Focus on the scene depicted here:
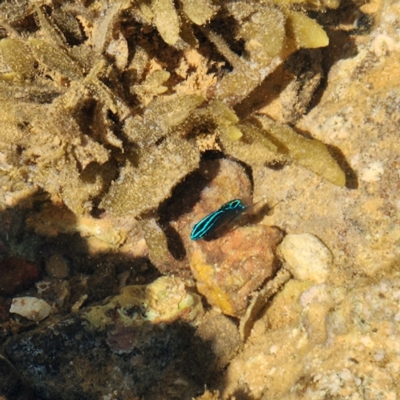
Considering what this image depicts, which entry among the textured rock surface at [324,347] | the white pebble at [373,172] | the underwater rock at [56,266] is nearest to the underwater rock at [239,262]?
the textured rock surface at [324,347]

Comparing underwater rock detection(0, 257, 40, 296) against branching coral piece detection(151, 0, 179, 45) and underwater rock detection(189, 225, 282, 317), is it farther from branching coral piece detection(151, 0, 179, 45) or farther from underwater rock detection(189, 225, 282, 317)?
branching coral piece detection(151, 0, 179, 45)

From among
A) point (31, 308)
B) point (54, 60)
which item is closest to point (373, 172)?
point (54, 60)

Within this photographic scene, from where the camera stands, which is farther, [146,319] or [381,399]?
[146,319]

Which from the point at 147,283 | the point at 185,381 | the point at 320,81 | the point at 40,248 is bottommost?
the point at 185,381

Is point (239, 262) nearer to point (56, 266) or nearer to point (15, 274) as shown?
point (56, 266)

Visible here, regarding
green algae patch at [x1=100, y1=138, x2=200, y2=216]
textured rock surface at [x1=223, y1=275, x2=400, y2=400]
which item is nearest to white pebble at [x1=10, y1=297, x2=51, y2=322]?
green algae patch at [x1=100, y1=138, x2=200, y2=216]

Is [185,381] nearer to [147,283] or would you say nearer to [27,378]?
[147,283]

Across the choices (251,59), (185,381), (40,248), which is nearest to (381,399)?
(185,381)
